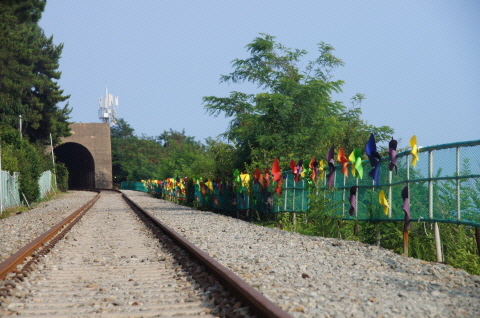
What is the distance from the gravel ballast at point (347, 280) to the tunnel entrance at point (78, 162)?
72.0 meters

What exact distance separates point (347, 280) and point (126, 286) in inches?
92.6

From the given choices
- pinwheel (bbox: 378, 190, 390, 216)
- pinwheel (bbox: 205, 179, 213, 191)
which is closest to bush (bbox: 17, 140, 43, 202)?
pinwheel (bbox: 205, 179, 213, 191)

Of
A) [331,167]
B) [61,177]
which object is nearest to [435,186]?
[331,167]

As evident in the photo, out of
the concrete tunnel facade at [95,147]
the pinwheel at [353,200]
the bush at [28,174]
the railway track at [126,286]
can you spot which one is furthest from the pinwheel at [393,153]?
the concrete tunnel facade at [95,147]

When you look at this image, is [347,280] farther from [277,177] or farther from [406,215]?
[277,177]

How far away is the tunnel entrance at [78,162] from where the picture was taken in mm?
81250

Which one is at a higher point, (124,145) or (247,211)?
(124,145)

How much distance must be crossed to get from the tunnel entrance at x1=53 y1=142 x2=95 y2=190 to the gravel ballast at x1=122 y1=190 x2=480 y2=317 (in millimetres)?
71980

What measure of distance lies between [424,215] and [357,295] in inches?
149

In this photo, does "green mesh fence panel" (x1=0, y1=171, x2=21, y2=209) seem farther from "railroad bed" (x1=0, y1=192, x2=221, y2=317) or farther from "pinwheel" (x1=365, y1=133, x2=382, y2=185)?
"pinwheel" (x1=365, y1=133, x2=382, y2=185)

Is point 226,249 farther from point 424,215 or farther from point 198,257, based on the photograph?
point 424,215

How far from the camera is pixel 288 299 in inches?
204

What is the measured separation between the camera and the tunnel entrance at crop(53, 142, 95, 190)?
81.2m

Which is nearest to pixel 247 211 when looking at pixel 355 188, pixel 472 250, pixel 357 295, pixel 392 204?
pixel 355 188
